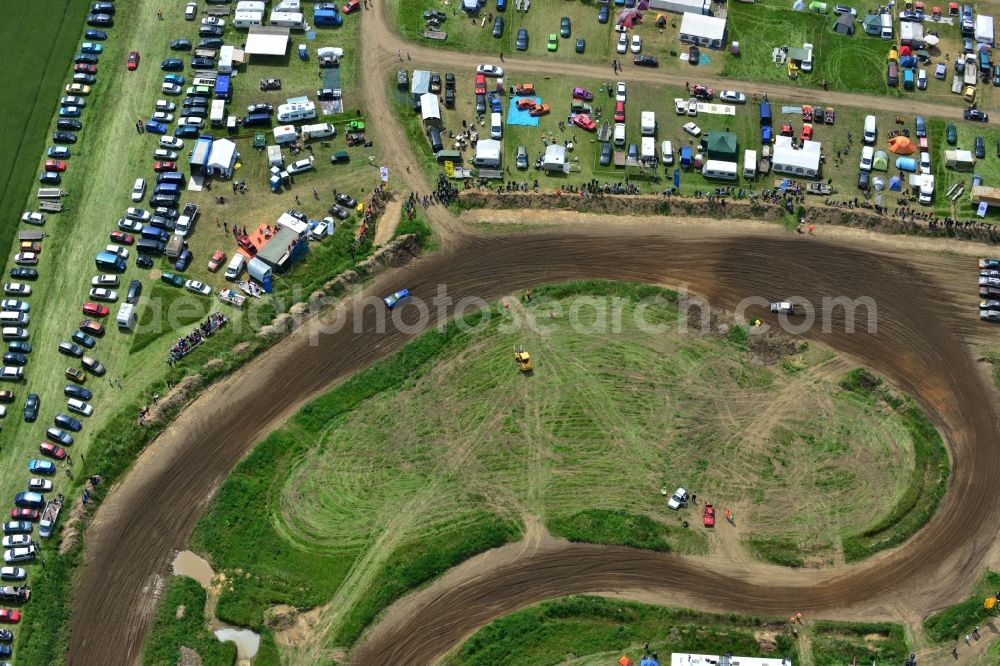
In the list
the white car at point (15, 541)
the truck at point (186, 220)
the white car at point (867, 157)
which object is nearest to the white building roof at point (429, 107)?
the truck at point (186, 220)

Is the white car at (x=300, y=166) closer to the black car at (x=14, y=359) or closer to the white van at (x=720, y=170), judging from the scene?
the black car at (x=14, y=359)

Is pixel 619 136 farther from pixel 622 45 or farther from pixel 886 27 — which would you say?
pixel 886 27

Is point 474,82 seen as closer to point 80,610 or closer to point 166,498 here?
point 166,498

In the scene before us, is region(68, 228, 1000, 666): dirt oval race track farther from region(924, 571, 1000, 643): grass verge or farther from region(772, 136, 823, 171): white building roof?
region(772, 136, 823, 171): white building roof

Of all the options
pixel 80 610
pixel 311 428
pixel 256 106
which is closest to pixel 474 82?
pixel 256 106

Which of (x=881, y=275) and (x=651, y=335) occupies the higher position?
(x=881, y=275)
